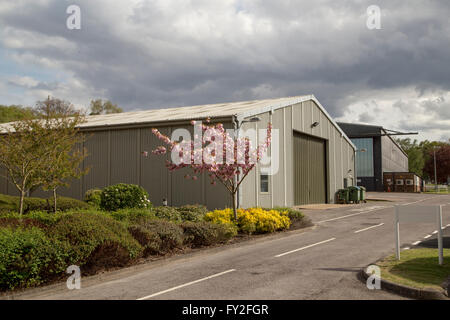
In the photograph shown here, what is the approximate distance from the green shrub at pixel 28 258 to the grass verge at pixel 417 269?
6133 millimetres

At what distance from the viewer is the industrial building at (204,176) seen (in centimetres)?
2330

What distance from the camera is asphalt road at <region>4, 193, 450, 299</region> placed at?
7.44m

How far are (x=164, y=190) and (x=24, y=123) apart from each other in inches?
388

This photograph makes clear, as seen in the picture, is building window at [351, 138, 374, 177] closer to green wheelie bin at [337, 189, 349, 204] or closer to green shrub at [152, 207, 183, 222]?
green wheelie bin at [337, 189, 349, 204]

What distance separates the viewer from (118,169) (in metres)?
26.0

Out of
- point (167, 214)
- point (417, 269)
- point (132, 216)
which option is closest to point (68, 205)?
point (167, 214)

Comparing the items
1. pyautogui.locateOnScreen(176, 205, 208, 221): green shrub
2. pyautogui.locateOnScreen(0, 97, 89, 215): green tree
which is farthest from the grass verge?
pyautogui.locateOnScreen(0, 97, 89, 215): green tree

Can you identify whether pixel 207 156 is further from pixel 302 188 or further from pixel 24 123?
pixel 302 188

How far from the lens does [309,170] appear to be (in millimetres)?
33531

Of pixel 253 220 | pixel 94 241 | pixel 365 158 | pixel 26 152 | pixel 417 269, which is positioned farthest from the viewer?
pixel 365 158

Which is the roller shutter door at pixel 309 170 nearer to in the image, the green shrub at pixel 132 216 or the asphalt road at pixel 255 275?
the asphalt road at pixel 255 275

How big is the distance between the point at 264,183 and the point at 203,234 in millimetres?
13302

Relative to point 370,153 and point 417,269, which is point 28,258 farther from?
point 370,153
